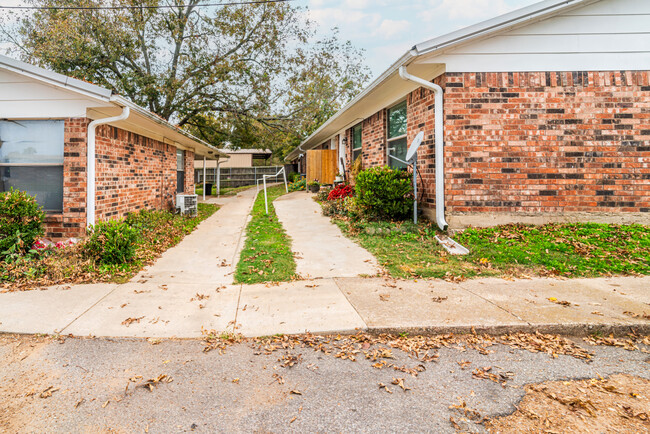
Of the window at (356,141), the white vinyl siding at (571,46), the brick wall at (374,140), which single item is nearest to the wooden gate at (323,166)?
the window at (356,141)

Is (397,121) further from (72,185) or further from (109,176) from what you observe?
(72,185)

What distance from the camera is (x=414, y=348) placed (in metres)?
2.96

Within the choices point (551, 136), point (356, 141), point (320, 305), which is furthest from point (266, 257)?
point (356, 141)

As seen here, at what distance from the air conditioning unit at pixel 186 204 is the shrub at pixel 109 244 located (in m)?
5.73

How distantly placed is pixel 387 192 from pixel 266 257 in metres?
2.88

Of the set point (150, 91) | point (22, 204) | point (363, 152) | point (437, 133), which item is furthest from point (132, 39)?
point (437, 133)

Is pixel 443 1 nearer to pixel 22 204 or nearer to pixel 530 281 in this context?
pixel 530 281

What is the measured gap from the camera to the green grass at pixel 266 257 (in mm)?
4863

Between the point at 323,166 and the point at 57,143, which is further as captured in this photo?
the point at 323,166

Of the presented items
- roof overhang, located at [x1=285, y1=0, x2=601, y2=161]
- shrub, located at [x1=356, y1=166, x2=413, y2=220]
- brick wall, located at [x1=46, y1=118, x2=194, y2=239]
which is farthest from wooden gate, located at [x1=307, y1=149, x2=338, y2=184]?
roof overhang, located at [x1=285, y1=0, x2=601, y2=161]

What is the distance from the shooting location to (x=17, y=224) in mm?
5316

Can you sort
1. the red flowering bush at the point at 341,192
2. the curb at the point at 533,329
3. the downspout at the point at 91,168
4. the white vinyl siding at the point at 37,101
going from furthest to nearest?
1. the red flowering bush at the point at 341,192
2. the downspout at the point at 91,168
3. the white vinyl siding at the point at 37,101
4. the curb at the point at 533,329

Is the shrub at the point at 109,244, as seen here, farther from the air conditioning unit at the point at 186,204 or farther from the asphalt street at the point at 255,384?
the air conditioning unit at the point at 186,204

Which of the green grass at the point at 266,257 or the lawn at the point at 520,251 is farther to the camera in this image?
the lawn at the point at 520,251
